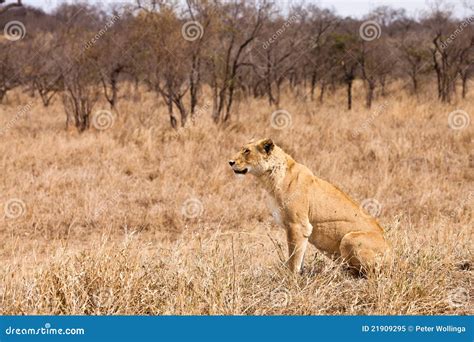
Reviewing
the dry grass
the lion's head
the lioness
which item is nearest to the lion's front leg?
the lioness

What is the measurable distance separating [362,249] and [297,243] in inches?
19.8

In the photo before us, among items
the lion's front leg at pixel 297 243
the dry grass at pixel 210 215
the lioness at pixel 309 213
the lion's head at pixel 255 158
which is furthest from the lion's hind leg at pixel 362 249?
the lion's head at pixel 255 158

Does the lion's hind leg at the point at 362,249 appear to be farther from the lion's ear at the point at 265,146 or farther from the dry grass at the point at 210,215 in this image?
the lion's ear at the point at 265,146

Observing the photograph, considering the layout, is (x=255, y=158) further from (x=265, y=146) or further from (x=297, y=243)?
(x=297, y=243)

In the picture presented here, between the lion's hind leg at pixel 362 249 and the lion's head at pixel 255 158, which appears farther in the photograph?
the lion's head at pixel 255 158

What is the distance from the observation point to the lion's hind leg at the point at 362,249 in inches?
179

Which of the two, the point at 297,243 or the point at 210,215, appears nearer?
the point at 297,243

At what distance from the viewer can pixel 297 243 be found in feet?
15.7

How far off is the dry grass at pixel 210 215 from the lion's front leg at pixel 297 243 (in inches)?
4.1

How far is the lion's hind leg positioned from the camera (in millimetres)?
4551

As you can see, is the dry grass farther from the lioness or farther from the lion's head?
the lion's head

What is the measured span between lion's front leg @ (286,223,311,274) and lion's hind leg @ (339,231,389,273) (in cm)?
29

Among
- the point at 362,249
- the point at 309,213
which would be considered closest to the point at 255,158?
the point at 309,213

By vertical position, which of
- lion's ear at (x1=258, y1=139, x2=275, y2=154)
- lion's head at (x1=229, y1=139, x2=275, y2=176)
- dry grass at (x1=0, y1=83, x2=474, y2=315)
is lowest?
dry grass at (x1=0, y1=83, x2=474, y2=315)
